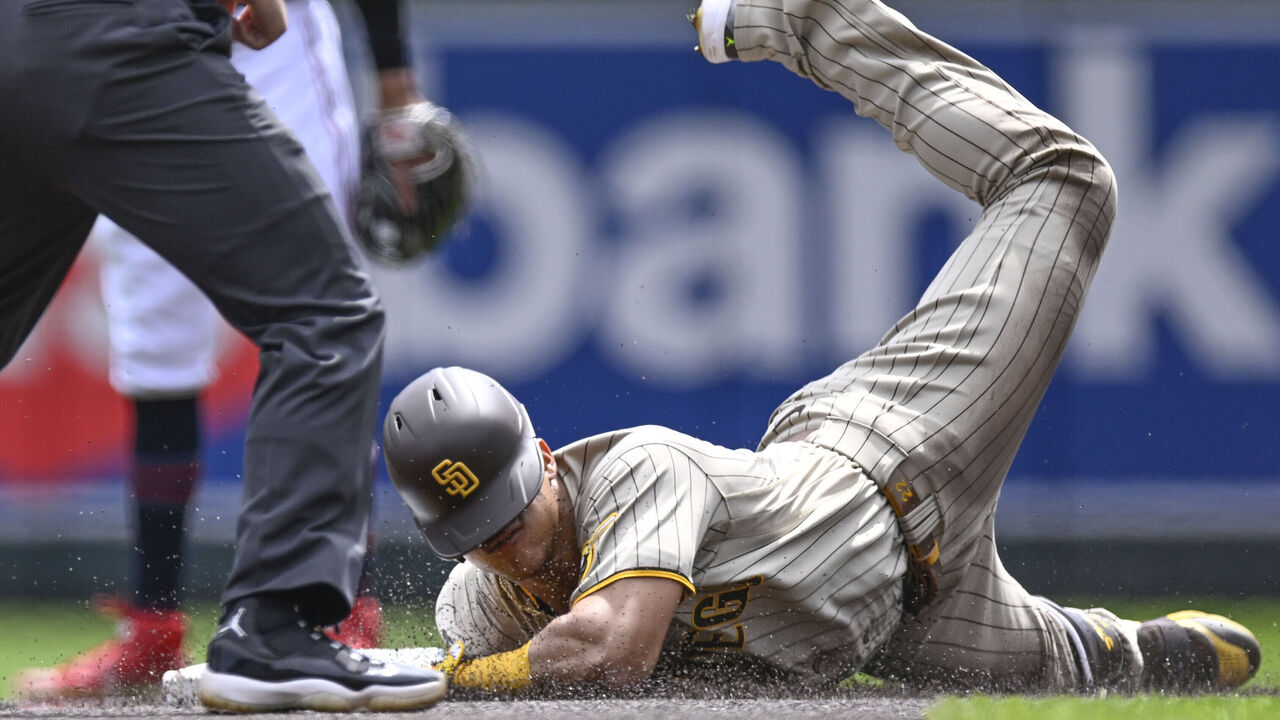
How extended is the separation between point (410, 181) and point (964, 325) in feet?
4.06

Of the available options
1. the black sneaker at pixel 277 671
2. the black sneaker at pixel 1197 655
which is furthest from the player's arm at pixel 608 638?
the black sneaker at pixel 1197 655

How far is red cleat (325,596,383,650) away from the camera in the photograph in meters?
3.35

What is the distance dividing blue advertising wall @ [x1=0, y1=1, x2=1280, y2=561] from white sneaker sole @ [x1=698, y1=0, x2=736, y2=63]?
2388 mm

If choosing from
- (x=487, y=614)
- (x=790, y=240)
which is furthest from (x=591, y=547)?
(x=790, y=240)

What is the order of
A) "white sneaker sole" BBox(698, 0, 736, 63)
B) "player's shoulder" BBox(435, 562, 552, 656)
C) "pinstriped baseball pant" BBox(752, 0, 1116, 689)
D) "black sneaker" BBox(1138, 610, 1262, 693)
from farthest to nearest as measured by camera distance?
"black sneaker" BBox(1138, 610, 1262, 693)
"white sneaker sole" BBox(698, 0, 736, 63)
"pinstriped baseball pant" BBox(752, 0, 1116, 689)
"player's shoulder" BBox(435, 562, 552, 656)

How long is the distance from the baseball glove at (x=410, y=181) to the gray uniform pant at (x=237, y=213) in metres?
1.09

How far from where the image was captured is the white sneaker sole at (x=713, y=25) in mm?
3332

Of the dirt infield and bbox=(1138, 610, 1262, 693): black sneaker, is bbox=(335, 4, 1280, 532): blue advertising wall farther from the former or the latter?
the dirt infield

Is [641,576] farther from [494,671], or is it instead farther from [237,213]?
[237,213]

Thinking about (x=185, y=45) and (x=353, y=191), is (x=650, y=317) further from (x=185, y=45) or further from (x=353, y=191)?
(x=185, y=45)

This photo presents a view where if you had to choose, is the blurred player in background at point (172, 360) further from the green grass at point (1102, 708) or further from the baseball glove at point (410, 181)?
the green grass at point (1102, 708)

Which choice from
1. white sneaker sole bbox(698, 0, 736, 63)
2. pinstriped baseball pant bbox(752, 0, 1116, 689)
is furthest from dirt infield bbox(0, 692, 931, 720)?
white sneaker sole bbox(698, 0, 736, 63)

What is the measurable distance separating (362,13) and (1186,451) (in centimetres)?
379

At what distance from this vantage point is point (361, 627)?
3371 mm
